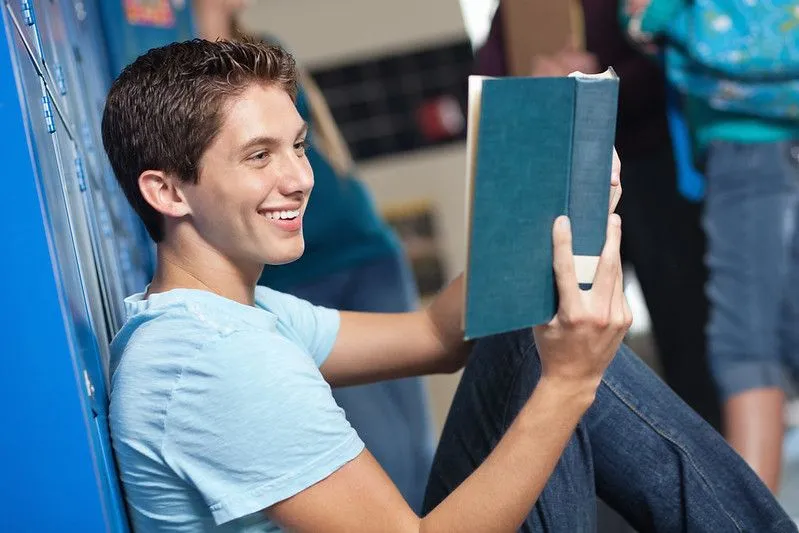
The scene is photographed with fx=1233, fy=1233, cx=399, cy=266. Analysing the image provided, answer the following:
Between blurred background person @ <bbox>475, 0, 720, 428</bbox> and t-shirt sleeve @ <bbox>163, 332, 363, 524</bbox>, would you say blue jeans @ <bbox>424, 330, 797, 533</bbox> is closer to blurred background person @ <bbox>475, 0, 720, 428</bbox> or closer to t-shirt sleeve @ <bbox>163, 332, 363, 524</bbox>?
t-shirt sleeve @ <bbox>163, 332, 363, 524</bbox>

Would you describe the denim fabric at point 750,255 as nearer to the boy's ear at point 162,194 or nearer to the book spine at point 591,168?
the book spine at point 591,168

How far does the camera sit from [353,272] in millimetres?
2395

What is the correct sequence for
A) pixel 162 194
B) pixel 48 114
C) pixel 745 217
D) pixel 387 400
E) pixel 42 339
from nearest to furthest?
1. pixel 42 339
2. pixel 48 114
3. pixel 162 194
4. pixel 745 217
5. pixel 387 400

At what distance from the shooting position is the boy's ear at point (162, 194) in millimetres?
1218

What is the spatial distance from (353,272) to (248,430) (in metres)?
1.32

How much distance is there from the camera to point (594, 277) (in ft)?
3.74

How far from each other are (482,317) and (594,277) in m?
0.11

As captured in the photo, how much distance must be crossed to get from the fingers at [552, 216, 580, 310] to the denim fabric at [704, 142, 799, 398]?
108 centimetres

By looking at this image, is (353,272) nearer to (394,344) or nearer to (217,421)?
(394,344)

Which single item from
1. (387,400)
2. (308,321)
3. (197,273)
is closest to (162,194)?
(197,273)

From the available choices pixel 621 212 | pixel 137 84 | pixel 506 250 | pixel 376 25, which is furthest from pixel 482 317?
pixel 376 25

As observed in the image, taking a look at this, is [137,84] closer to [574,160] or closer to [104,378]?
[104,378]

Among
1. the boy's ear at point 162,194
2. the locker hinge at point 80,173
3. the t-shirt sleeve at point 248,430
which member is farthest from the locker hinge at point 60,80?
the t-shirt sleeve at point 248,430

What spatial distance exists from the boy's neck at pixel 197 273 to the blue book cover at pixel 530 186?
283 millimetres
